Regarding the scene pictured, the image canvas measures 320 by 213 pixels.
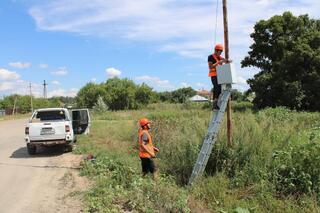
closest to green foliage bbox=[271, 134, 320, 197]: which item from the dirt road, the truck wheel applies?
the dirt road

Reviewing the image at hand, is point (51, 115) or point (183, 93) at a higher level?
point (183, 93)

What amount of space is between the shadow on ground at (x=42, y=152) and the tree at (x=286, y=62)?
2614 centimetres

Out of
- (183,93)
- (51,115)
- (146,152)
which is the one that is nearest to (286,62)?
(51,115)

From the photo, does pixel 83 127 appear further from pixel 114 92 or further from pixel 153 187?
pixel 114 92

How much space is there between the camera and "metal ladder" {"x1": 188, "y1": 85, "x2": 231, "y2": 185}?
1034 cm

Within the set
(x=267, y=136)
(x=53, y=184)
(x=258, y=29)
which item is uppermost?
(x=258, y=29)

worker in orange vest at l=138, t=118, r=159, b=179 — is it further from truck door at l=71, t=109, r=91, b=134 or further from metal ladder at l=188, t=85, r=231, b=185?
truck door at l=71, t=109, r=91, b=134

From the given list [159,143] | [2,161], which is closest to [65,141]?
[2,161]

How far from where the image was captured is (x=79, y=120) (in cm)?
2288

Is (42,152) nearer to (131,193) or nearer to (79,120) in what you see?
(79,120)

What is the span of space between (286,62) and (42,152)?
28.5 meters

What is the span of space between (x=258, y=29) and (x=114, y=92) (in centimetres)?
4382

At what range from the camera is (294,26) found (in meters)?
44.7

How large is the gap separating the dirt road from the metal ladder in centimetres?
284
